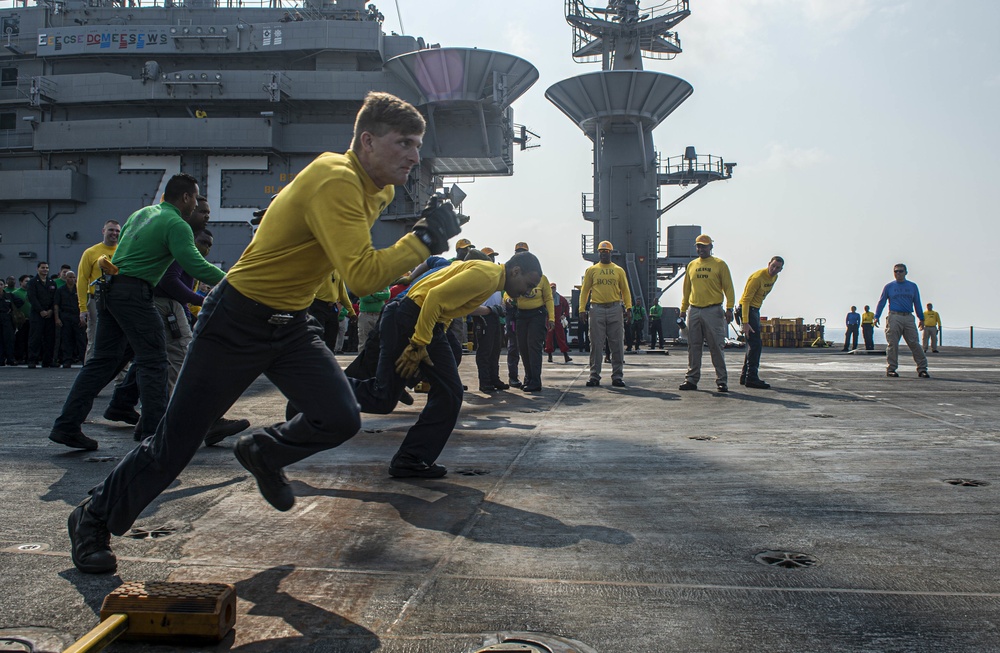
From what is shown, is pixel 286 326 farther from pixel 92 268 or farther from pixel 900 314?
pixel 900 314

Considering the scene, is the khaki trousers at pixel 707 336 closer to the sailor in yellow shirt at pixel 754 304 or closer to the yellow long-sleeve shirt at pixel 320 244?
the sailor in yellow shirt at pixel 754 304

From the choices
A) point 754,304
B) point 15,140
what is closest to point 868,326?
point 754,304

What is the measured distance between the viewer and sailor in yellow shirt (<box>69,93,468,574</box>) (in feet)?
8.63

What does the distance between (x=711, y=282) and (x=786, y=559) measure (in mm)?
7743

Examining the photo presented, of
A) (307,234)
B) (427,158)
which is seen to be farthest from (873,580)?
(427,158)

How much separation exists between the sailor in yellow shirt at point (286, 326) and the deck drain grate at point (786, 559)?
1.62 m

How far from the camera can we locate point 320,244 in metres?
2.73

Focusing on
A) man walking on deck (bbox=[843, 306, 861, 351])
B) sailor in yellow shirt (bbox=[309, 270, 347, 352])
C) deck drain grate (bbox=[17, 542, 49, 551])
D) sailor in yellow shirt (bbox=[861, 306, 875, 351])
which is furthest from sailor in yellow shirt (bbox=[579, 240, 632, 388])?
man walking on deck (bbox=[843, 306, 861, 351])

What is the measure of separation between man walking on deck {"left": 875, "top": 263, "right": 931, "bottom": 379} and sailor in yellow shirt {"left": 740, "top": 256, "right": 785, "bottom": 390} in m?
2.73

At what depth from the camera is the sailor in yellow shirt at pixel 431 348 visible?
435 centimetres

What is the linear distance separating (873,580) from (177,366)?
526 cm

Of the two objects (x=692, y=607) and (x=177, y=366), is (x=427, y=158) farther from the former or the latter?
(x=692, y=607)

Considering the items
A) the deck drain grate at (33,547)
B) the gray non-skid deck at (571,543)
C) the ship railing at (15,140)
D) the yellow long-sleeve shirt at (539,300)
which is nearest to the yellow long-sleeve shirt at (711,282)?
the yellow long-sleeve shirt at (539,300)

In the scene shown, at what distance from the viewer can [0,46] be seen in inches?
1271
